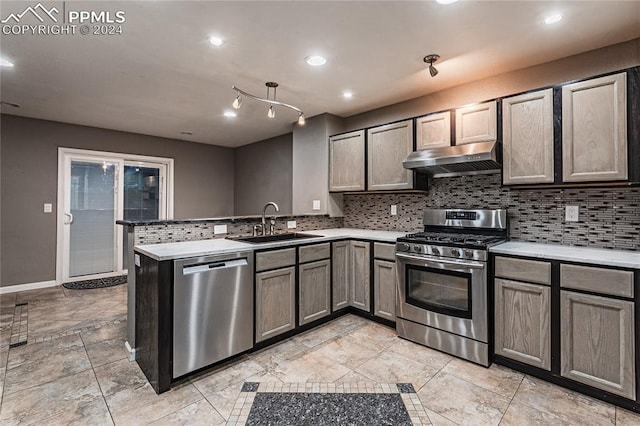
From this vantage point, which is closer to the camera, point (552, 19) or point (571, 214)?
point (552, 19)

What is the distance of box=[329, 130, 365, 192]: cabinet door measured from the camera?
12.3 ft

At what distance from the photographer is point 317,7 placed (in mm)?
1918

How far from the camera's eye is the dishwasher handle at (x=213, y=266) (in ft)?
6.97

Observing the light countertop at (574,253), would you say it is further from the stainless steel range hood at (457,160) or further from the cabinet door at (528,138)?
the stainless steel range hood at (457,160)

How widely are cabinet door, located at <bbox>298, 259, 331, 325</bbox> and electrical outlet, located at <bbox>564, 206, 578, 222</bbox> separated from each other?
6.96 feet

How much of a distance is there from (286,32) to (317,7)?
358 millimetres

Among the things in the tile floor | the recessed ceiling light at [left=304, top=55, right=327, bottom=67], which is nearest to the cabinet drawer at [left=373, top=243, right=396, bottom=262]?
the tile floor

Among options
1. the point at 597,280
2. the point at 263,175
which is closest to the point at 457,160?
→ the point at 597,280

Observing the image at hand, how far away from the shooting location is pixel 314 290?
9.98ft

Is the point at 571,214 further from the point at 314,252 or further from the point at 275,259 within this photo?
the point at 275,259

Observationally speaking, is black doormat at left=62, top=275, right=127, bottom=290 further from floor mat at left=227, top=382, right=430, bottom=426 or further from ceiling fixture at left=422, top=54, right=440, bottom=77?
ceiling fixture at left=422, top=54, right=440, bottom=77

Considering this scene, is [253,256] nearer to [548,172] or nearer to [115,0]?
[115,0]

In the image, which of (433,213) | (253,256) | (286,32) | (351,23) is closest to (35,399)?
(253,256)

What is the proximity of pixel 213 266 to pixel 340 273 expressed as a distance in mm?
1509
